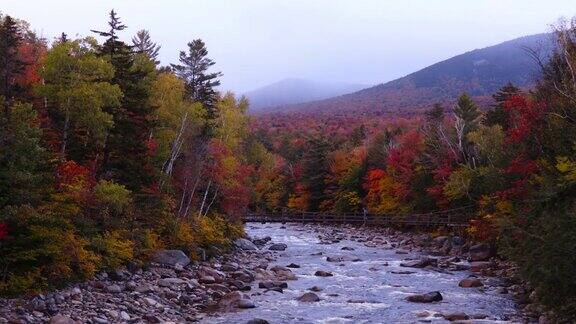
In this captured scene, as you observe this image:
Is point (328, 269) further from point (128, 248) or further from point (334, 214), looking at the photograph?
point (334, 214)

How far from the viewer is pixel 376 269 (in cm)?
2970

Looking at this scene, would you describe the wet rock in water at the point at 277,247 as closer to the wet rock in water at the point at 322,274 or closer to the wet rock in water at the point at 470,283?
the wet rock in water at the point at 322,274

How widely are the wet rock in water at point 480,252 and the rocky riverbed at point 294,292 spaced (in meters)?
0.06

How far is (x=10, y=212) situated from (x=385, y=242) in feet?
108

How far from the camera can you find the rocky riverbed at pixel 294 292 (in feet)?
55.5

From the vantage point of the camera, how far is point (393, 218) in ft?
163

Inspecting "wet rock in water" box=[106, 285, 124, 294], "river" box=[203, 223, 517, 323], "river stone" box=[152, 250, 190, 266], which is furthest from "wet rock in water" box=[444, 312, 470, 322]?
"river stone" box=[152, 250, 190, 266]

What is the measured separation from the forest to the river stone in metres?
0.63

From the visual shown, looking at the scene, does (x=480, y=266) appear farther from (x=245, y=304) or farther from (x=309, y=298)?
(x=245, y=304)

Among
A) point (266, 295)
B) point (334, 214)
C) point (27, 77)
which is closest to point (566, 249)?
point (266, 295)

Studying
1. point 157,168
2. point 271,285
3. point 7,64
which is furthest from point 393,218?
point 7,64

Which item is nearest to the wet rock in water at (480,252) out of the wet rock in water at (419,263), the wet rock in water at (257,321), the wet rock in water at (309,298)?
the wet rock in water at (419,263)

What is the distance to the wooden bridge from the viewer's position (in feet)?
136

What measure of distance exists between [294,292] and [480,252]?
1486 centimetres
